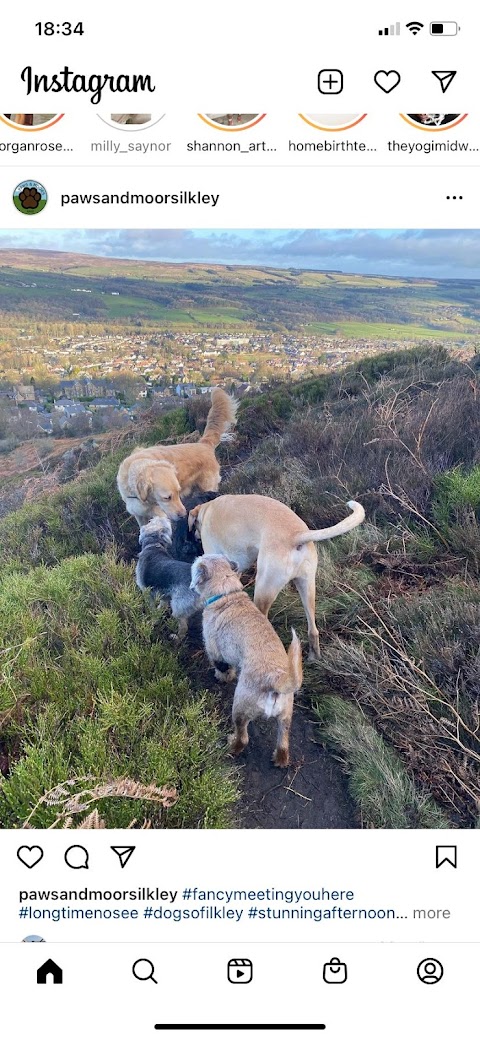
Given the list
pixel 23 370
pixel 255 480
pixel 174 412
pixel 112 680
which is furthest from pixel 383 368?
pixel 112 680

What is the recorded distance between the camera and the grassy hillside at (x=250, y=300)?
14.9 feet
